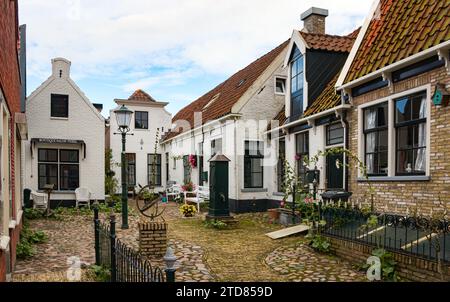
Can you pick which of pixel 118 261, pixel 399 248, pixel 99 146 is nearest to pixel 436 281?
pixel 399 248

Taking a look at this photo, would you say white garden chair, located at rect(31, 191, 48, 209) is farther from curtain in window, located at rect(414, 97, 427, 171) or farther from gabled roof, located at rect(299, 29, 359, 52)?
curtain in window, located at rect(414, 97, 427, 171)

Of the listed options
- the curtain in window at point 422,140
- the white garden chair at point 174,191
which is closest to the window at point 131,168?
the white garden chair at point 174,191

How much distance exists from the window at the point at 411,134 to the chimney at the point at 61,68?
14.8 meters

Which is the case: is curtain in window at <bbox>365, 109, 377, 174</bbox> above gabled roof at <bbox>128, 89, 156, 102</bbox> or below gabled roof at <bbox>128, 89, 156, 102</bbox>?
below

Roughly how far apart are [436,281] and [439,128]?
3.43 meters

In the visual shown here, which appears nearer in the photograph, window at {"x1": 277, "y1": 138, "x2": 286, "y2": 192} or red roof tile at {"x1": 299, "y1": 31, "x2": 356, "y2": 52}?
red roof tile at {"x1": 299, "y1": 31, "x2": 356, "y2": 52}

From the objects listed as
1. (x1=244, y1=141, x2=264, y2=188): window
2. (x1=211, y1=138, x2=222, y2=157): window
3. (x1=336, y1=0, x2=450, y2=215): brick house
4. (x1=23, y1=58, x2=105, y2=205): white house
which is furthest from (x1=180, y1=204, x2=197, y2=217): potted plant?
(x1=336, y1=0, x2=450, y2=215): brick house

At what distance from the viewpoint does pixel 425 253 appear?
602cm

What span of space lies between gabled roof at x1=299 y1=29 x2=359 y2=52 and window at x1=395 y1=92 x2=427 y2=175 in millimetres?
5114

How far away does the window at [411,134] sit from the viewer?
8336 millimetres

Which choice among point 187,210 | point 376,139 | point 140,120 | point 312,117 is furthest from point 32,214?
point 376,139

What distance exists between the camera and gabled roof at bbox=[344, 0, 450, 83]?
803cm

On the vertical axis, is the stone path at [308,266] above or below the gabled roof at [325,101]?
below

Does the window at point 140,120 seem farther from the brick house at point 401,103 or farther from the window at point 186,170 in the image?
the brick house at point 401,103
